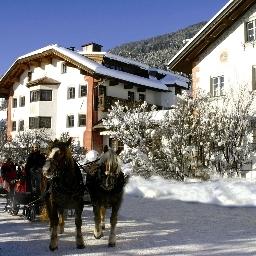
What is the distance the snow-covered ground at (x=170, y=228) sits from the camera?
7.41 meters

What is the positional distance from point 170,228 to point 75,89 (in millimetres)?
30415

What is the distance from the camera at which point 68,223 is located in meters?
10.3

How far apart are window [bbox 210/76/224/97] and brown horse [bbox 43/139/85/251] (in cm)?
1707

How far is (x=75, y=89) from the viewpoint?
38812 mm

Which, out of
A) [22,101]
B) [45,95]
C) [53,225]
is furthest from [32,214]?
[22,101]

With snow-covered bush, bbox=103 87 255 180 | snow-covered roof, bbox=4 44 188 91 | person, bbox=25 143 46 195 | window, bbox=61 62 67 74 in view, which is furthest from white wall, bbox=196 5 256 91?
window, bbox=61 62 67 74

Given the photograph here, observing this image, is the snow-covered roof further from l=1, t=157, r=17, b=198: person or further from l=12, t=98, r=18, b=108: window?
l=1, t=157, r=17, b=198: person

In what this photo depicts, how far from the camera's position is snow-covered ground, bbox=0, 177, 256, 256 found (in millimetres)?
7414

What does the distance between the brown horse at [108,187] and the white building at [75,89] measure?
27.5 meters

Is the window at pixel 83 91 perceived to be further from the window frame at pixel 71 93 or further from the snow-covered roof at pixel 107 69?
the snow-covered roof at pixel 107 69

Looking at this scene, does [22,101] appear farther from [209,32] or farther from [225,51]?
[225,51]

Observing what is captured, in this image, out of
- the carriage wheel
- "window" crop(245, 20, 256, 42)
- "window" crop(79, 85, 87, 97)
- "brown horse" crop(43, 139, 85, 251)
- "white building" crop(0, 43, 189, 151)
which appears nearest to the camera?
"brown horse" crop(43, 139, 85, 251)

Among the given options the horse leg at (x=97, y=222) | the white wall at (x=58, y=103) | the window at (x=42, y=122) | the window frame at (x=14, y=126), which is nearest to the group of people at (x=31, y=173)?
the horse leg at (x=97, y=222)

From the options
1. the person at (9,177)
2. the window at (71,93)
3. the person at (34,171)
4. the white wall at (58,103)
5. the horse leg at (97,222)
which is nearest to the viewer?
the horse leg at (97,222)
